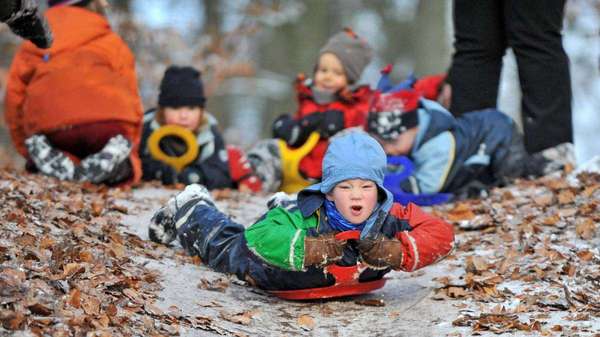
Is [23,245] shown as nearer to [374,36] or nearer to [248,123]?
[248,123]

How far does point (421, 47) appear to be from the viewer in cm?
2070

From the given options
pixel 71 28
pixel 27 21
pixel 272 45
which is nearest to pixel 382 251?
pixel 27 21

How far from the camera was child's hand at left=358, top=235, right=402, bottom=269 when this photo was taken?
473 centimetres

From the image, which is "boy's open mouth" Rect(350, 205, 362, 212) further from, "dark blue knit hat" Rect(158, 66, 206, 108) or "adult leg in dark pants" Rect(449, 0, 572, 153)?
"dark blue knit hat" Rect(158, 66, 206, 108)

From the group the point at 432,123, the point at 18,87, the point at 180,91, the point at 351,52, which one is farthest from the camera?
the point at 351,52

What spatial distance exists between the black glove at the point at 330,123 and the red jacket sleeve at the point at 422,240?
3.22 m

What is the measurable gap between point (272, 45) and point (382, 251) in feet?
58.5

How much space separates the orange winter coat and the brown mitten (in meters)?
3.12

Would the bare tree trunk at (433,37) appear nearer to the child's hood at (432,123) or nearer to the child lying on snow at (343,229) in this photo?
the child's hood at (432,123)

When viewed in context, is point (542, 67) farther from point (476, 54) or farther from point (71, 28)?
point (71, 28)

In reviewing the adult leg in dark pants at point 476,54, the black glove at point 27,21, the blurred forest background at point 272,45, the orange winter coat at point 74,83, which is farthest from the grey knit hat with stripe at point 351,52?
the blurred forest background at point 272,45

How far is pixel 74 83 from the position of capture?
7371 millimetres

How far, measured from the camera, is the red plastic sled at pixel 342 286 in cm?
490

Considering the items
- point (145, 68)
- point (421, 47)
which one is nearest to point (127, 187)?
point (145, 68)
